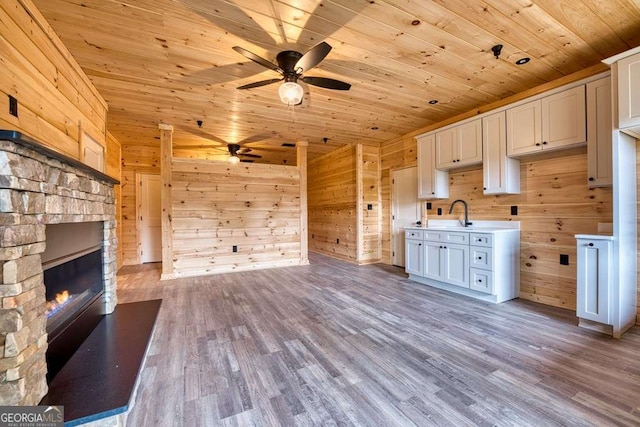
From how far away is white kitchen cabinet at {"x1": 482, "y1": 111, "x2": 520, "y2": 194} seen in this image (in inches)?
132

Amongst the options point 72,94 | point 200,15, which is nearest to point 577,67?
point 200,15

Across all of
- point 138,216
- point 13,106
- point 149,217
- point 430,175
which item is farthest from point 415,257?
point 138,216

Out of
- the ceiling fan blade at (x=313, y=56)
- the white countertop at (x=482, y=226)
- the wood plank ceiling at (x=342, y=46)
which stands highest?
the wood plank ceiling at (x=342, y=46)

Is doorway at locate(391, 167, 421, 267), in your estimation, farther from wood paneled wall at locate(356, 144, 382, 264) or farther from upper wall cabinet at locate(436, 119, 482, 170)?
upper wall cabinet at locate(436, 119, 482, 170)

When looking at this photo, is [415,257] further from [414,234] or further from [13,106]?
[13,106]

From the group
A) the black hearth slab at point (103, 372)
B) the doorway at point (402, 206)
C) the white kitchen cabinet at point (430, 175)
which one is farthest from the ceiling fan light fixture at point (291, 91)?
the doorway at point (402, 206)

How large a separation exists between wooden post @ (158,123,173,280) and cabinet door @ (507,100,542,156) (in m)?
5.20

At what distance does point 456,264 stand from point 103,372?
376 cm

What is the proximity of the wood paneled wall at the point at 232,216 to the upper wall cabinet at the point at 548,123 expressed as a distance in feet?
12.4

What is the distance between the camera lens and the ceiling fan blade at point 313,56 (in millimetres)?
2014

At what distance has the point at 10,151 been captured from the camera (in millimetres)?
1162

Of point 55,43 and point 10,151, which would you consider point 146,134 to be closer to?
point 55,43

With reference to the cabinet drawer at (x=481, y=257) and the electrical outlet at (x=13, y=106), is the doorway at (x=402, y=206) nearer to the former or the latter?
the cabinet drawer at (x=481, y=257)

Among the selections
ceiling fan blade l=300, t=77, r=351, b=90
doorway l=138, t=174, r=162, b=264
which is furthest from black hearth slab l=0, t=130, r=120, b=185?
doorway l=138, t=174, r=162, b=264
